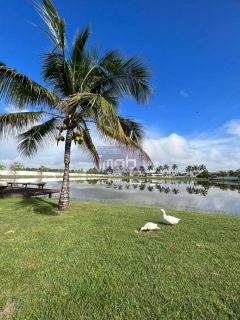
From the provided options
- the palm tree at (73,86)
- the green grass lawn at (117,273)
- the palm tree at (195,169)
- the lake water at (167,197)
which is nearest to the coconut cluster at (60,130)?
the palm tree at (73,86)

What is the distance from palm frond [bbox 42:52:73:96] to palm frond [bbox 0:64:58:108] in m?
0.84

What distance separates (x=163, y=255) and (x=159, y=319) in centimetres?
152

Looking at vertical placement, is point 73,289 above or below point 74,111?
below

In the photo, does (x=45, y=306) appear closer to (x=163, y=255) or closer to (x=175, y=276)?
(x=175, y=276)

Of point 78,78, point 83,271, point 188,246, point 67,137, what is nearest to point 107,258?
point 83,271

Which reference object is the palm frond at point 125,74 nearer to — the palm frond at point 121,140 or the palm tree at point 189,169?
the palm frond at point 121,140

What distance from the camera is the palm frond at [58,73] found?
6.44 meters

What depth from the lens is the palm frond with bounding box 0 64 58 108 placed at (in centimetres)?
549

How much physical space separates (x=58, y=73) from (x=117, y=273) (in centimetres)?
601

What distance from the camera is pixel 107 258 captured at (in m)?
3.38

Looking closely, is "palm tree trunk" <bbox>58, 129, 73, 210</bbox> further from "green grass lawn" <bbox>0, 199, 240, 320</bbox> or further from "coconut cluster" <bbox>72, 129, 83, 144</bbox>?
"green grass lawn" <bbox>0, 199, 240, 320</bbox>

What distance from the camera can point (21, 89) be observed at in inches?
233

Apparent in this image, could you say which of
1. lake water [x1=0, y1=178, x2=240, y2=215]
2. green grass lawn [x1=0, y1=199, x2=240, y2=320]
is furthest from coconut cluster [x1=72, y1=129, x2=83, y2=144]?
lake water [x1=0, y1=178, x2=240, y2=215]

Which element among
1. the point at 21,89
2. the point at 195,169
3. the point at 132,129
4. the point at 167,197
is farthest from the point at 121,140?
the point at 195,169
